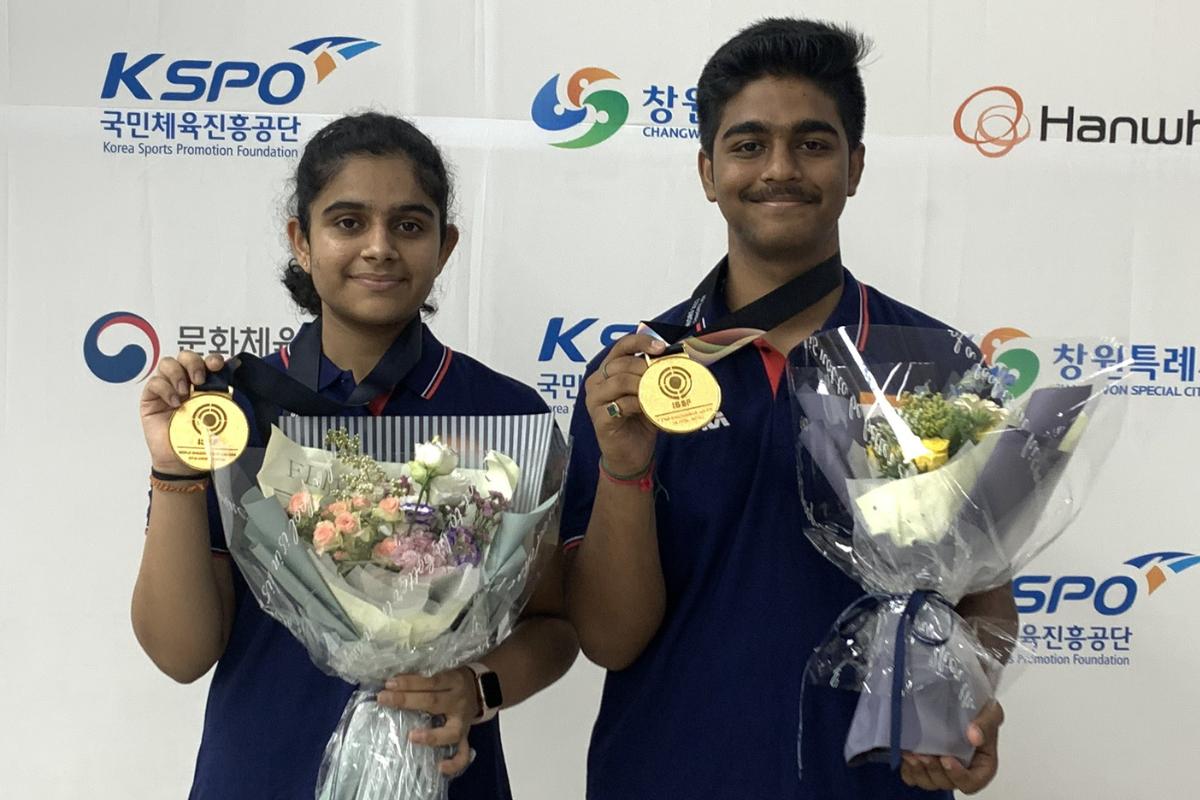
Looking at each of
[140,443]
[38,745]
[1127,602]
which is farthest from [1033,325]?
[38,745]

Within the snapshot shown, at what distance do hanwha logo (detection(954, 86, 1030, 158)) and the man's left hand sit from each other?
1559mm

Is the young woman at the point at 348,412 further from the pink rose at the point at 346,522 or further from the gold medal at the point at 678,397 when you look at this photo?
the gold medal at the point at 678,397

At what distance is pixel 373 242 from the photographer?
5.38 ft

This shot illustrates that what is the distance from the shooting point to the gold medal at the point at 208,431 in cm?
142

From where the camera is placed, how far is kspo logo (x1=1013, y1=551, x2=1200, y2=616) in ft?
8.55

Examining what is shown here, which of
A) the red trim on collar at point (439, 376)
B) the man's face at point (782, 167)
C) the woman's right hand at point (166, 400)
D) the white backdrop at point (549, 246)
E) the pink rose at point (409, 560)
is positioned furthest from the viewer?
the white backdrop at point (549, 246)

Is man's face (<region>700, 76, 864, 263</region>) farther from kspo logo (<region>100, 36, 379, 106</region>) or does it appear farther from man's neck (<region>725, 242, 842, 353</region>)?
kspo logo (<region>100, 36, 379, 106</region>)

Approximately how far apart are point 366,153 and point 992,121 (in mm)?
1536

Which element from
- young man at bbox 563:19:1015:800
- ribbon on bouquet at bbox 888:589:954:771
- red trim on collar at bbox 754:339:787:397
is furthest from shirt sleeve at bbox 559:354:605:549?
ribbon on bouquet at bbox 888:589:954:771

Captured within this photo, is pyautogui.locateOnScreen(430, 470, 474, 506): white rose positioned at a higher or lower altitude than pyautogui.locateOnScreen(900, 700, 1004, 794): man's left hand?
higher

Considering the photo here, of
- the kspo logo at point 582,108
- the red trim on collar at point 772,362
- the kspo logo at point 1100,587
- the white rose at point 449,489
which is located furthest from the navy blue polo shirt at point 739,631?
the kspo logo at point 1100,587

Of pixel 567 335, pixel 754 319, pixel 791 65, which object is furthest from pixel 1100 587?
pixel 791 65

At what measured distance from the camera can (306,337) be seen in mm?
1743

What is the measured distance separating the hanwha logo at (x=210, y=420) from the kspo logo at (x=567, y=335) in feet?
3.86
